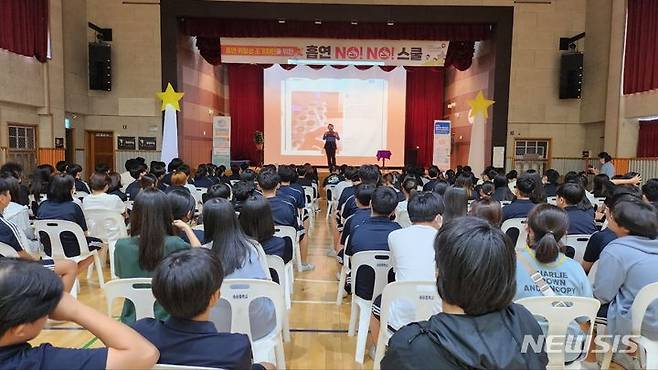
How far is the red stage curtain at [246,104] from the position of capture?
16.7 metres

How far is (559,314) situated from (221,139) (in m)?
11.5

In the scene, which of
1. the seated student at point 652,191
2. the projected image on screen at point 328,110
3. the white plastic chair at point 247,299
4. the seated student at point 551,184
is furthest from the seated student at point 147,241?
the projected image on screen at point 328,110

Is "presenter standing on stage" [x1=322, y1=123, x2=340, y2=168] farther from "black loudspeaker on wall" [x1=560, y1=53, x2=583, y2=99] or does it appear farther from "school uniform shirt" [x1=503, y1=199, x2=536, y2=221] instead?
"school uniform shirt" [x1=503, y1=199, x2=536, y2=221]

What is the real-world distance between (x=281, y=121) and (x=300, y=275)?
11.0 metres

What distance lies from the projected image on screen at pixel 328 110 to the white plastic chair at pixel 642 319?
13.2 m

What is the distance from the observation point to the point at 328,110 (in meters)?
15.5

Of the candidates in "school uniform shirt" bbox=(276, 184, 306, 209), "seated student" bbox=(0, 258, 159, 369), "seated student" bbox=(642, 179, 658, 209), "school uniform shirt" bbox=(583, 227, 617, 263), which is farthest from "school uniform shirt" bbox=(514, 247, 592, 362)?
"school uniform shirt" bbox=(276, 184, 306, 209)

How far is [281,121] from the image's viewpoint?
624 inches

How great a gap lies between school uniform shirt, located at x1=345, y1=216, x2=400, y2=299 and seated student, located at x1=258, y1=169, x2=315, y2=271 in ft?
2.49

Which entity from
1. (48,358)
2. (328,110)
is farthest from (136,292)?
(328,110)

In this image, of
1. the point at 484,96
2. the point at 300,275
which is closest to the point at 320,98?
the point at 484,96

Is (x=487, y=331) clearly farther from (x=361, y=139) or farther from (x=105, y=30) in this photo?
(x=361, y=139)

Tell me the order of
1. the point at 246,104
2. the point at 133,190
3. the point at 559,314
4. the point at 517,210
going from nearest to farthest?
the point at 559,314
the point at 517,210
the point at 133,190
the point at 246,104

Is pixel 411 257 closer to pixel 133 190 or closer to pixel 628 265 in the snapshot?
pixel 628 265
